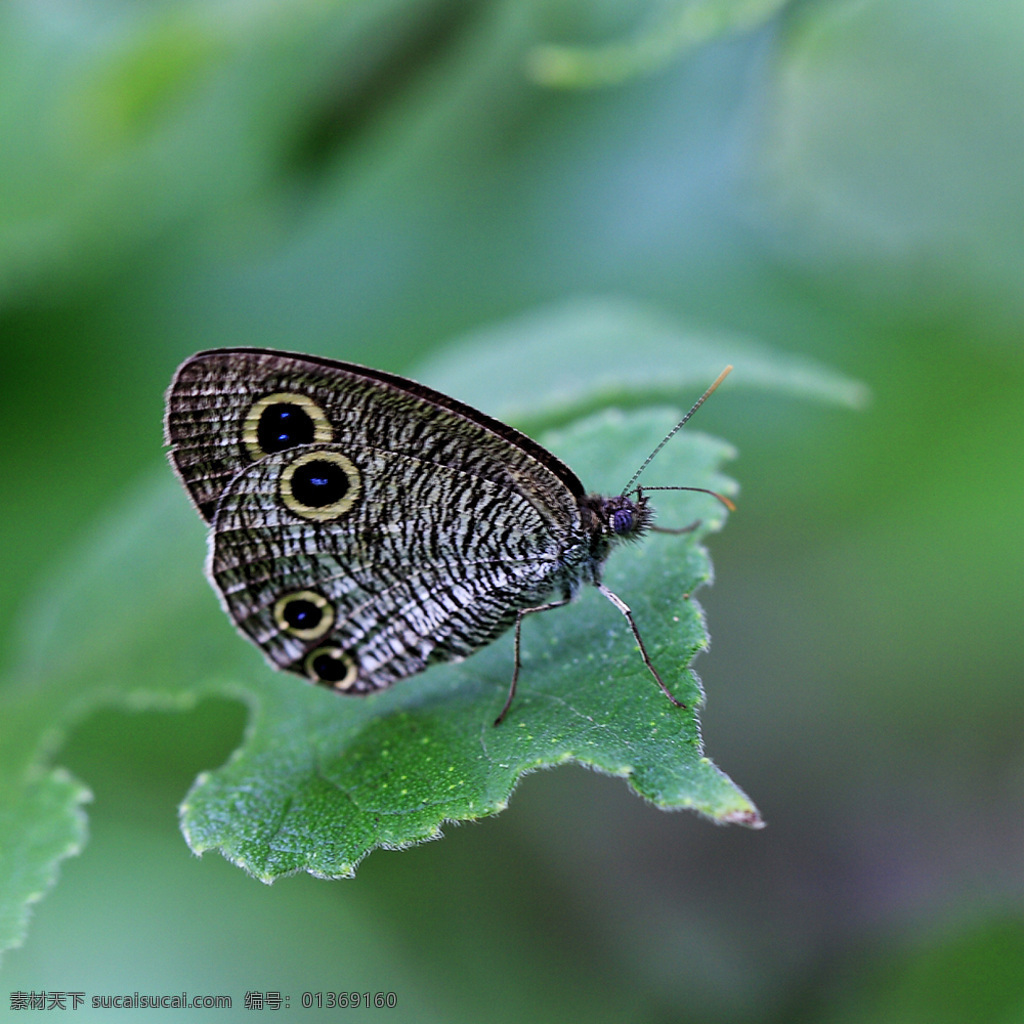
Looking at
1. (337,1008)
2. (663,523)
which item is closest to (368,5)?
(663,523)

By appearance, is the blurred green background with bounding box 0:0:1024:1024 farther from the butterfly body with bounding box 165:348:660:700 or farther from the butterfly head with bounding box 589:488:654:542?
the butterfly body with bounding box 165:348:660:700

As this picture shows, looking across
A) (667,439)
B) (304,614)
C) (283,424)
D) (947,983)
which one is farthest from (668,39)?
(947,983)

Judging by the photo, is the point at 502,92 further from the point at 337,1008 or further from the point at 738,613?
the point at 337,1008

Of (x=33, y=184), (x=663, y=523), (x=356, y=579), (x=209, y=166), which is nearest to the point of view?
(x=356, y=579)

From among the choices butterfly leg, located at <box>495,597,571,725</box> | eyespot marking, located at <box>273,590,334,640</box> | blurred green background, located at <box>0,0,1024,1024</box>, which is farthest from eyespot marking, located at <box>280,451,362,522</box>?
blurred green background, located at <box>0,0,1024,1024</box>

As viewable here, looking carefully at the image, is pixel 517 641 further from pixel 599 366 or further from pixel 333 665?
pixel 599 366

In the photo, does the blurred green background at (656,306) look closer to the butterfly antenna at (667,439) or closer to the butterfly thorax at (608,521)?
the butterfly antenna at (667,439)

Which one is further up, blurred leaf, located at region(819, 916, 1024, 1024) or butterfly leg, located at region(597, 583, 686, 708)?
butterfly leg, located at region(597, 583, 686, 708)
